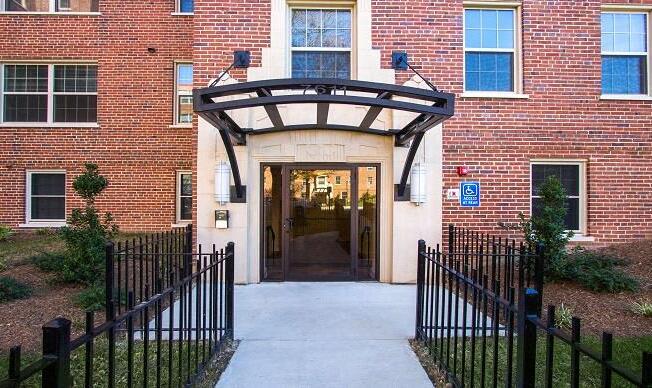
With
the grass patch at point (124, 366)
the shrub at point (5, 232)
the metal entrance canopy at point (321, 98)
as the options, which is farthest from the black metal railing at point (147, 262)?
the shrub at point (5, 232)

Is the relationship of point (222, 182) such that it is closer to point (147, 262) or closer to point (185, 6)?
point (147, 262)

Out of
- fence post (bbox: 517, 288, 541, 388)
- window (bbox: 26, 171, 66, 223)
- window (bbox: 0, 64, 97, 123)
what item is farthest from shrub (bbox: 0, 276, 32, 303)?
fence post (bbox: 517, 288, 541, 388)

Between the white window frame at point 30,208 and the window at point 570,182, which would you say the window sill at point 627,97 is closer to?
the window at point 570,182

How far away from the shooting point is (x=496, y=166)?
8875 mm

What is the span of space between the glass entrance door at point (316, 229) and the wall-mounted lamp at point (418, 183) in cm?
109

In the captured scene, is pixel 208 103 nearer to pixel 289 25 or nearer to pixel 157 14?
pixel 289 25

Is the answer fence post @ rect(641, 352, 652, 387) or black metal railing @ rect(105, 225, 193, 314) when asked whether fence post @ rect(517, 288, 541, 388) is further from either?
black metal railing @ rect(105, 225, 193, 314)

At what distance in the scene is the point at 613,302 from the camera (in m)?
6.53

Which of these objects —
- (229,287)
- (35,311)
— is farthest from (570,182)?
(35,311)

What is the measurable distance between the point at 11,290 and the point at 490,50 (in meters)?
8.71

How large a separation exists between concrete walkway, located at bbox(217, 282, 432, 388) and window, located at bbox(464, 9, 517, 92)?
4129 millimetres

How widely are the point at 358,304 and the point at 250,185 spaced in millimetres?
2918

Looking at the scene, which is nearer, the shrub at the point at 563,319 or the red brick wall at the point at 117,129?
the shrub at the point at 563,319

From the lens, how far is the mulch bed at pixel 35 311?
5219 mm
